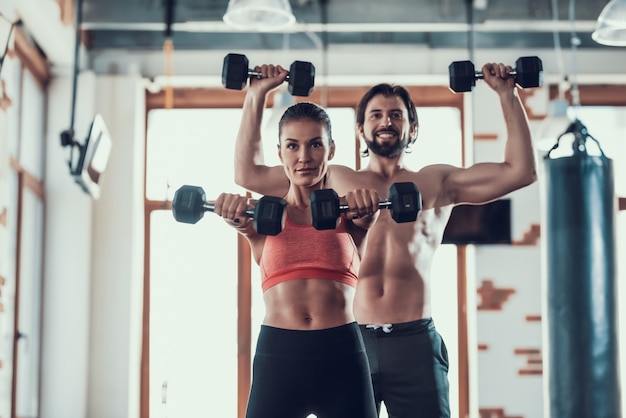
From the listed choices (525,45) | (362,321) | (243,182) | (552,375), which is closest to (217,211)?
(243,182)

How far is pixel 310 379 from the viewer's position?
2549 mm

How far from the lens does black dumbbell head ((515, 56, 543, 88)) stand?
2906 millimetres

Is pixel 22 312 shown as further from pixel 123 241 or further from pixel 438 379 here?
pixel 438 379

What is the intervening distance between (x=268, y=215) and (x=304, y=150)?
272 mm

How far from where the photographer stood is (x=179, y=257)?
650 cm

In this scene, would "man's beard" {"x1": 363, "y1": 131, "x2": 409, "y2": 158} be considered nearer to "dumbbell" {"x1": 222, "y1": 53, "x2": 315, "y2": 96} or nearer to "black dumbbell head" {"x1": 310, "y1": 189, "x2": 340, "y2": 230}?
"dumbbell" {"x1": 222, "y1": 53, "x2": 315, "y2": 96}

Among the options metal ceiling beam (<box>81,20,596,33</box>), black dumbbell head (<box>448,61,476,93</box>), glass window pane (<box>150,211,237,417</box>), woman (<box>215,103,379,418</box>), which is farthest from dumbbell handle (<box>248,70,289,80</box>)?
glass window pane (<box>150,211,237,417</box>)

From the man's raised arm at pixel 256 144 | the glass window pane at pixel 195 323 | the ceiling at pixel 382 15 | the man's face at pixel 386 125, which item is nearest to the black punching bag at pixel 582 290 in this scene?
the man's face at pixel 386 125

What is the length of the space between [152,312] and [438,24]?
107 inches

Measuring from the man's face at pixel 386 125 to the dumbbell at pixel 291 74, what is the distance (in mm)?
305

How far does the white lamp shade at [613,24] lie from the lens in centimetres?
452

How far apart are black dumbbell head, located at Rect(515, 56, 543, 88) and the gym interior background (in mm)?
3114

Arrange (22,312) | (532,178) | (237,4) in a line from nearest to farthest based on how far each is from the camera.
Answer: (532,178) → (237,4) → (22,312)

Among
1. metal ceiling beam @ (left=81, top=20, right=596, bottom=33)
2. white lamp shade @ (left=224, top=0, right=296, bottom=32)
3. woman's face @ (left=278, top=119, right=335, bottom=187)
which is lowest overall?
woman's face @ (left=278, top=119, right=335, bottom=187)
